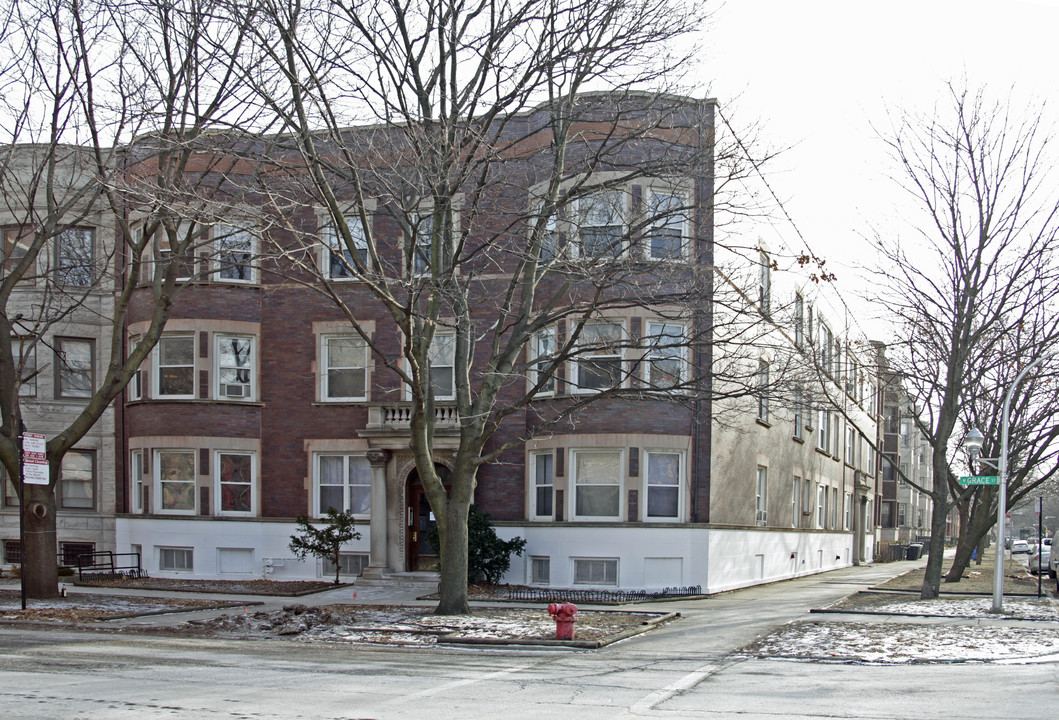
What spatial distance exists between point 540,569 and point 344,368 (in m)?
7.26

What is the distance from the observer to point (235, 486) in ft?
91.4

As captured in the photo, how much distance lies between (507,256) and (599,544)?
7228 millimetres

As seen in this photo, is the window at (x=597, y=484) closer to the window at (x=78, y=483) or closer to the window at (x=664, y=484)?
the window at (x=664, y=484)

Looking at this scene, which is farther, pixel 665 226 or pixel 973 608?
pixel 973 608

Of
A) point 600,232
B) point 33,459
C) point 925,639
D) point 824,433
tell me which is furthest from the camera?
point 824,433

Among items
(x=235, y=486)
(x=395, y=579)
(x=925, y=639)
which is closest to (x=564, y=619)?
(x=925, y=639)

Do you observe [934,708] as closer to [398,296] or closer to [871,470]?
[398,296]

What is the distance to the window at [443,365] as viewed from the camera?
88.8 feet

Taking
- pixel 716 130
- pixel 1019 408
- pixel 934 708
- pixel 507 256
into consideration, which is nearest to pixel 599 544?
pixel 507 256

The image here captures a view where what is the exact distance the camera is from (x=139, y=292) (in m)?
28.2

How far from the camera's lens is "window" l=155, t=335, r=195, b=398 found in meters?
27.7

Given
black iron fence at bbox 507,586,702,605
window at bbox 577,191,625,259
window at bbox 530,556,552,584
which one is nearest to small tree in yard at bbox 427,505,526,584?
window at bbox 530,556,552,584

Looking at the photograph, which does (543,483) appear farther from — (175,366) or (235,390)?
(175,366)

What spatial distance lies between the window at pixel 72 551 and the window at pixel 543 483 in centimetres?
1268
